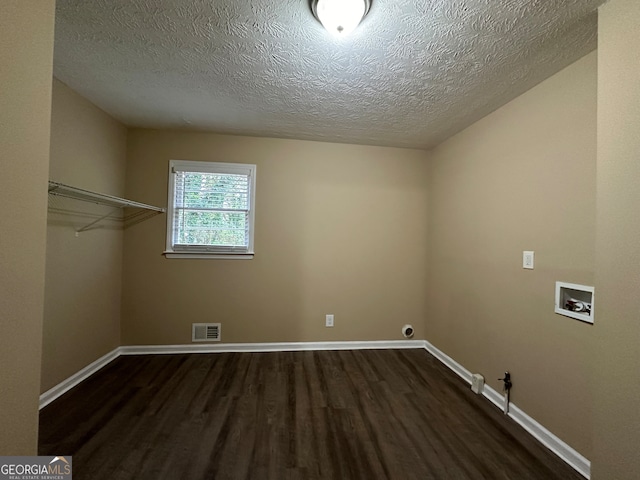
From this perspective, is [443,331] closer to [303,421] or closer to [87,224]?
[303,421]

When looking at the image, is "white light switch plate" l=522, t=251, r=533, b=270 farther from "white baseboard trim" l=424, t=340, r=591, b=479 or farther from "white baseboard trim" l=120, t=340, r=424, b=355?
"white baseboard trim" l=120, t=340, r=424, b=355

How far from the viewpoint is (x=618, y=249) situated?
1.02 meters

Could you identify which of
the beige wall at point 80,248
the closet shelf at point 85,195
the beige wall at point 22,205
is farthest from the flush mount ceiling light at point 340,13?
the beige wall at point 80,248

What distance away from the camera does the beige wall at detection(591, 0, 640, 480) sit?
0.97 metres

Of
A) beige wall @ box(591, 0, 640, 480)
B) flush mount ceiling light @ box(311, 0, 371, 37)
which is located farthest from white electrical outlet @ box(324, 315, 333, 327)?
flush mount ceiling light @ box(311, 0, 371, 37)

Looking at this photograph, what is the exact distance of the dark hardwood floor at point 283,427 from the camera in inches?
52.9

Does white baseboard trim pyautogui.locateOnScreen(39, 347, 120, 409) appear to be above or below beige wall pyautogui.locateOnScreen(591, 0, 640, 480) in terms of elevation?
below

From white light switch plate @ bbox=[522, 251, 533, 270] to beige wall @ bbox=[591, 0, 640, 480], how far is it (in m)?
0.62

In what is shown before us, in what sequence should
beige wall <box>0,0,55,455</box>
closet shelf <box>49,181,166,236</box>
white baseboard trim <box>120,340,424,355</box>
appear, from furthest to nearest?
1. white baseboard trim <box>120,340,424,355</box>
2. closet shelf <box>49,181,166,236</box>
3. beige wall <box>0,0,55,455</box>

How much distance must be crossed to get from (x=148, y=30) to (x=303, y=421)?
2.50 metres

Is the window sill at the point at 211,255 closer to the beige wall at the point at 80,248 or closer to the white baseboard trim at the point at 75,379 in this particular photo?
the beige wall at the point at 80,248

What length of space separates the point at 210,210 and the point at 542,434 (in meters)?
3.21

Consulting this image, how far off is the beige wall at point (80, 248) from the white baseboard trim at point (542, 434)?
3.31 metres

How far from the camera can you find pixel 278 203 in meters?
2.73
